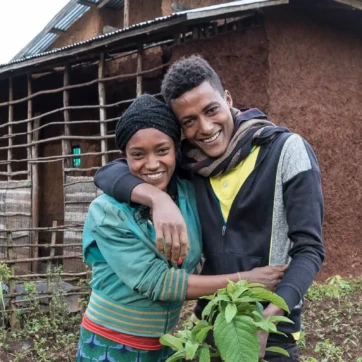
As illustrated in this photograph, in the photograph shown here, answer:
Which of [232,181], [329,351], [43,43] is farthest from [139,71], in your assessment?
[232,181]

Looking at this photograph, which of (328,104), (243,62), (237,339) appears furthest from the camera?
(328,104)

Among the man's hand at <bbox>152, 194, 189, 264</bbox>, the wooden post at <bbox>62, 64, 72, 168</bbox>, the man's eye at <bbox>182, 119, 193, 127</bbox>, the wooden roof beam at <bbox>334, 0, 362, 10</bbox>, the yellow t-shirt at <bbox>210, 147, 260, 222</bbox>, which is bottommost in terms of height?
the man's hand at <bbox>152, 194, 189, 264</bbox>

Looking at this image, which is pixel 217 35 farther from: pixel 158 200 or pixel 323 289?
pixel 158 200

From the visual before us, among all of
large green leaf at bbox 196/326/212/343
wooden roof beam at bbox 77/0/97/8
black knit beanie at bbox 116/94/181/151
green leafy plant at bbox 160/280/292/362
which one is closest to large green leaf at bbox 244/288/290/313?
green leafy plant at bbox 160/280/292/362

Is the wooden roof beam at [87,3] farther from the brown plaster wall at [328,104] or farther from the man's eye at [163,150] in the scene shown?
the man's eye at [163,150]

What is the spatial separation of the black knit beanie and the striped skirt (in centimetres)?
65

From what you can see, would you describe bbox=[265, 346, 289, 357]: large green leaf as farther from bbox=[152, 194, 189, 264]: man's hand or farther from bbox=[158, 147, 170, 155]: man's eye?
bbox=[158, 147, 170, 155]: man's eye

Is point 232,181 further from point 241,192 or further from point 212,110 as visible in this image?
point 212,110

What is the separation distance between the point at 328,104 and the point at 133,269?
4914mm

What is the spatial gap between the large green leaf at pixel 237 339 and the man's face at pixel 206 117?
1.91 feet

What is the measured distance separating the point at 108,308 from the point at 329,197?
465cm

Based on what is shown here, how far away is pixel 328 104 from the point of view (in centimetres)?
602

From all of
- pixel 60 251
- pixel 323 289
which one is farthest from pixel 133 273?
pixel 60 251

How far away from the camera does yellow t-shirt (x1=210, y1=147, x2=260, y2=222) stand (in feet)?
5.41
